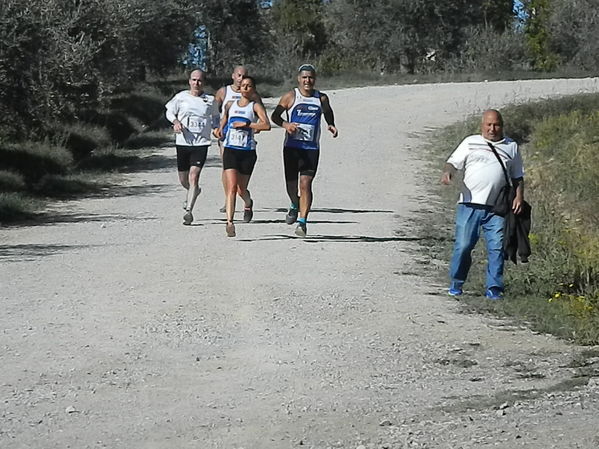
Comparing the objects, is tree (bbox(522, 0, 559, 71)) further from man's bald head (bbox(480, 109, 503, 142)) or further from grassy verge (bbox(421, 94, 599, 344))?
man's bald head (bbox(480, 109, 503, 142))

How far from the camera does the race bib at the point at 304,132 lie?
487 inches

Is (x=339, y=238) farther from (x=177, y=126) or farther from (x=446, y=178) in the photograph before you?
(x=446, y=178)

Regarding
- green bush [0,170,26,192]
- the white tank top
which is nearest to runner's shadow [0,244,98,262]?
the white tank top

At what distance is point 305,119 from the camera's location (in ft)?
40.5

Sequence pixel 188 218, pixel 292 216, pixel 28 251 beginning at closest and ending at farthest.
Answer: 1. pixel 28 251
2. pixel 292 216
3. pixel 188 218

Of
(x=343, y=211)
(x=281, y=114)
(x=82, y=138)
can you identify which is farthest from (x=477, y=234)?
(x=82, y=138)

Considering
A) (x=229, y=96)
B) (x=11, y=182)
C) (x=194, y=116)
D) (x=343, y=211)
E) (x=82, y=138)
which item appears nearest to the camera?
(x=229, y=96)

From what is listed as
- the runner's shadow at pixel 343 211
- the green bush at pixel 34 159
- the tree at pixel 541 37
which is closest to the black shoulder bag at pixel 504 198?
the runner's shadow at pixel 343 211

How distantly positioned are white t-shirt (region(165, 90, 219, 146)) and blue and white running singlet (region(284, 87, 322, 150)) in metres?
1.37

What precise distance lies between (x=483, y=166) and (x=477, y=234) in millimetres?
587

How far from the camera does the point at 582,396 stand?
653 centimetres

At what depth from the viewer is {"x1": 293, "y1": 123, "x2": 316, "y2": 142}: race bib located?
12.4 meters

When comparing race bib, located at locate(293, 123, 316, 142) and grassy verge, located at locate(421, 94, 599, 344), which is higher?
race bib, located at locate(293, 123, 316, 142)

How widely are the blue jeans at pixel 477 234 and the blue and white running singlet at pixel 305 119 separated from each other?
292 centimetres
